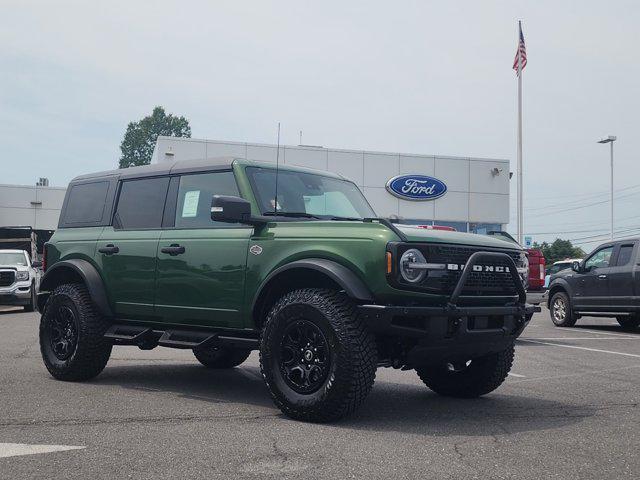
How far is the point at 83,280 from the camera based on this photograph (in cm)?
754

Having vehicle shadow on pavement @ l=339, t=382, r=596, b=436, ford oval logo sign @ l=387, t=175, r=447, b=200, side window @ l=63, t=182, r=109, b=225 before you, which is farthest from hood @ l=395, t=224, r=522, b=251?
ford oval logo sign @ l=387, t=175, r=447, b=200

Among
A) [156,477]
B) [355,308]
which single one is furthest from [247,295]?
[156,477]

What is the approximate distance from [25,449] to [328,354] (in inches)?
79.0

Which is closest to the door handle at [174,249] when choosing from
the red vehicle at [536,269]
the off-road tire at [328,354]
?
the off-road tire at [328,354]

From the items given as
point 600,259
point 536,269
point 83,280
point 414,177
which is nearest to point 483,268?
point 83,280

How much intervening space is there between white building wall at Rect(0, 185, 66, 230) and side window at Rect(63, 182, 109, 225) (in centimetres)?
3883

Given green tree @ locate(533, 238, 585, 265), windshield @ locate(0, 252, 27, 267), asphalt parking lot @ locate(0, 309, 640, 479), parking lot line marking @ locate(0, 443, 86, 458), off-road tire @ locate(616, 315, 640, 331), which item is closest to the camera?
asphalt parking lot @ locate(0, 309, 640, 479)

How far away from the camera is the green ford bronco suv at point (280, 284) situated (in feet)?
17.7

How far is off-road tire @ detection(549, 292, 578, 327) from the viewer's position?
658 inches

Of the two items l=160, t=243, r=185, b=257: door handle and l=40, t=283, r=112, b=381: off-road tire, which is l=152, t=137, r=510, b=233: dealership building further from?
l=160, t=243, r=185, b=257: door handle

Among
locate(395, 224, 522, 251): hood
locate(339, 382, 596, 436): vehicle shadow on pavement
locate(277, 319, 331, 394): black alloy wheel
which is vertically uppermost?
locate(395, 224, 522, 251): hood

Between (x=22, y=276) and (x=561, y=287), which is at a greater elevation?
(x=561, y=287)

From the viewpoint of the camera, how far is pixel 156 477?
13.3ft

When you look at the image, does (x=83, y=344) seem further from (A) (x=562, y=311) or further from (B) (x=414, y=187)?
(B) (x=414, y=187)
